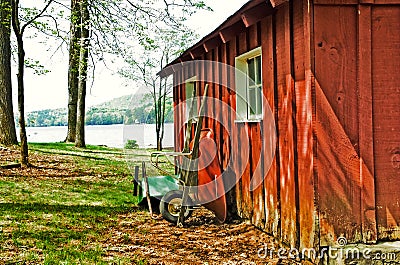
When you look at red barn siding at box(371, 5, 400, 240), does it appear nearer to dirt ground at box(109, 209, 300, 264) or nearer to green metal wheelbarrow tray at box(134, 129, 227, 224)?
dirt ground at box(109, 209, 300, 264)

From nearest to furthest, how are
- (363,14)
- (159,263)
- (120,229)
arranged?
1. (363,14)
2. (159,263)
3. (120,229)

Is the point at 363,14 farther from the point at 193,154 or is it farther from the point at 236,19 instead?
the point at 193,154

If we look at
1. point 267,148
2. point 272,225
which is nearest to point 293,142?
point 267,148

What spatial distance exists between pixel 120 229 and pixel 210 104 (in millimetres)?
2655

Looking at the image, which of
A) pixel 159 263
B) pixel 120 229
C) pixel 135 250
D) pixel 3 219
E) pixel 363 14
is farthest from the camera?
pixel 3 219

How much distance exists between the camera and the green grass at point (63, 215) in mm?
4828

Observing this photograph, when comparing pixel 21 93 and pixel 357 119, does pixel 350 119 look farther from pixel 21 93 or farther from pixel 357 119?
pixel 21 93

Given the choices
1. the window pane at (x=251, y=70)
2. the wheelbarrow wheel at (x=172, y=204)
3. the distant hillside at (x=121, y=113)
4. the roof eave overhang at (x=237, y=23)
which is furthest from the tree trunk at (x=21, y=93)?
the window pane at (x=251, y=70)

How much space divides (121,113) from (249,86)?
9752 millimetres

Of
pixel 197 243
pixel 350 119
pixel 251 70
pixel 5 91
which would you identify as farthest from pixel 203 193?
pixel 5 91

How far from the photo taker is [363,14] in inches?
165

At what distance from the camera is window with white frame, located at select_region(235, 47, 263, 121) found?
576 cm

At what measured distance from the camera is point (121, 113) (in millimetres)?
15180

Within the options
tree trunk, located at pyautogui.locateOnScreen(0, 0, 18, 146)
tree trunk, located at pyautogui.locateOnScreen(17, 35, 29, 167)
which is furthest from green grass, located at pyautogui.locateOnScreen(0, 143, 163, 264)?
tree trunk, located at pyautogui.locateOnScreen(0, 0, 18, 146)
